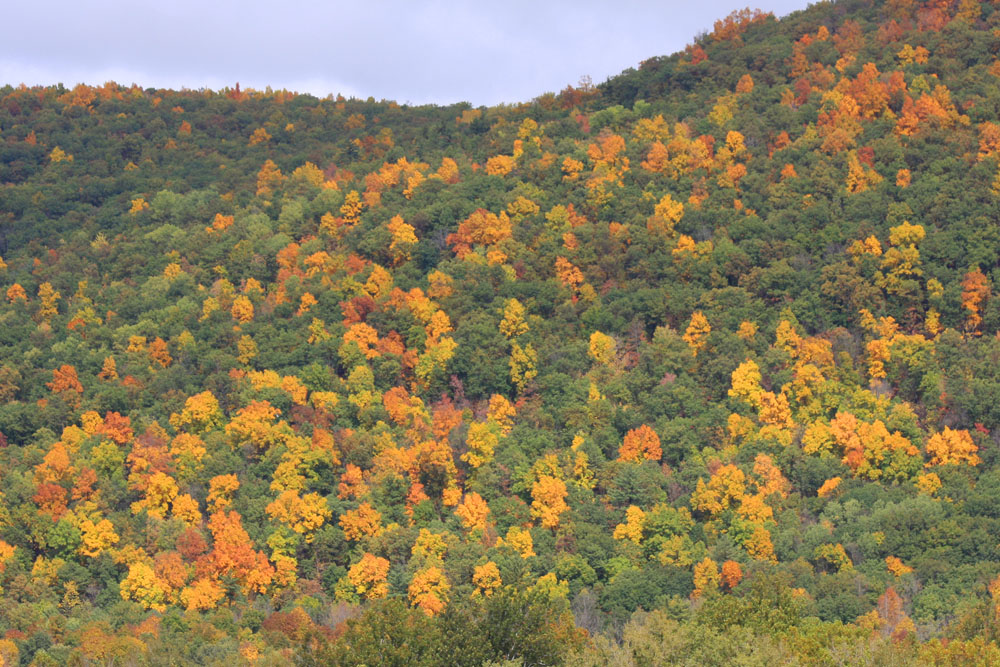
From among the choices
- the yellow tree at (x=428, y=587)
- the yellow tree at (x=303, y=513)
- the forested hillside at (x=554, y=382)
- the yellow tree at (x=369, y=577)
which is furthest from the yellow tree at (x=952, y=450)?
the yellow tree at (x=303, y=513)

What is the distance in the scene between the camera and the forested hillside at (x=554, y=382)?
277 feet

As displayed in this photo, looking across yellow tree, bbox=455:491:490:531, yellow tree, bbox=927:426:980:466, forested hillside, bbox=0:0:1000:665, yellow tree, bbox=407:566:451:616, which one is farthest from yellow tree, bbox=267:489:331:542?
yellow tree, bbox=927:426:980:466

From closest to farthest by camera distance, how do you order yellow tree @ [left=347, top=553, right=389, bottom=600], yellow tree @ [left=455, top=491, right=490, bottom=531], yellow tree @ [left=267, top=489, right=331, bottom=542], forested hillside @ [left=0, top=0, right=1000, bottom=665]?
1. forested hillside @ [left=0, top=0, right=1000, bottom=665]
2. yellow tree @ [left=347, top=553, right=389, bottom=600]
3. yellow tree @ [left=455, top=491, right=490, bottom=531]
4. yellow tree @ [left=267, top=489, right=331, bottom=542]

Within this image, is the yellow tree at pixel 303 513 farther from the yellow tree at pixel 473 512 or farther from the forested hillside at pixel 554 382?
the yellow tree at pixel 473 512

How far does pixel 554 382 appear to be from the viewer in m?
105

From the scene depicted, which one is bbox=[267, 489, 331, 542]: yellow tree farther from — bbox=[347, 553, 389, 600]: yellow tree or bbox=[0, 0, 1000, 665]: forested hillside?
bbox=[347, 553, 389, 600]: yellow tree

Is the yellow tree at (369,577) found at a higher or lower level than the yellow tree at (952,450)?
lower

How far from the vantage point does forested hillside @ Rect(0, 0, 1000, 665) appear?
8431 cm

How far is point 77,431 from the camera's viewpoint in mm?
105562

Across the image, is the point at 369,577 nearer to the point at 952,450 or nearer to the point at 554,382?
the point at 554,382

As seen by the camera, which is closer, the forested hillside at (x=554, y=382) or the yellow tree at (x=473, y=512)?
the forested hillside at (x=554, y=382)

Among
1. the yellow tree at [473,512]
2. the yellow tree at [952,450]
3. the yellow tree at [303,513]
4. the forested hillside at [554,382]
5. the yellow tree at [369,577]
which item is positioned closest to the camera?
the forested hillside at [554,382]

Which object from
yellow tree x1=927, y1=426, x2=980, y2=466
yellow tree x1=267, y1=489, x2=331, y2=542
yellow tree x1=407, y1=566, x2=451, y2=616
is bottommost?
yellow tree x1=407, y1=566, x2=451, y2=616

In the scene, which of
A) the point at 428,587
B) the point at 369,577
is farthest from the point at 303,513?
the point at 428,587
